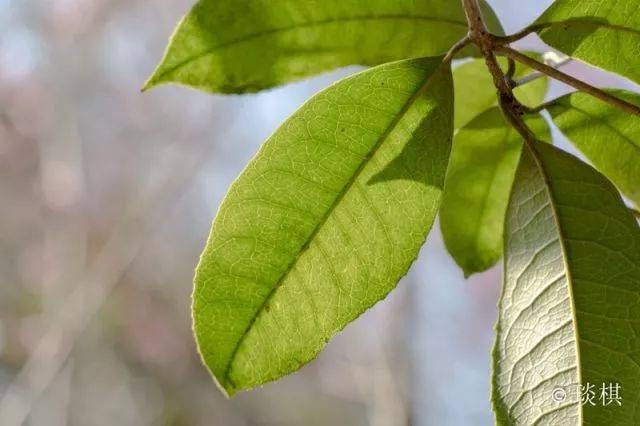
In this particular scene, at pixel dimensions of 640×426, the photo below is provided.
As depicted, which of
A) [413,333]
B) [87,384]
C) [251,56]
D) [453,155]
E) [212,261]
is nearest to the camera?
[212,261]

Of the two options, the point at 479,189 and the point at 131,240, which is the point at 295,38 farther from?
the point at 131,240

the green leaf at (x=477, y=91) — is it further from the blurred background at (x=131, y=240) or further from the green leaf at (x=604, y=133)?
the blurred background at (x=131, y=240)

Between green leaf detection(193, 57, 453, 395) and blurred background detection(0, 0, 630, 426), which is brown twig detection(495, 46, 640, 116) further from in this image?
blurred background detection(0, 0, 630, 426)

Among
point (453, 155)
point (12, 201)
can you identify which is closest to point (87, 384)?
point (12, 201)

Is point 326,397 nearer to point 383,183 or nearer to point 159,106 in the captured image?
point 159,106

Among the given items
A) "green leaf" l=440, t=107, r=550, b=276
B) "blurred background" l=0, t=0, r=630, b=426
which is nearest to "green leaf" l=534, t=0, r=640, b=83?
"green leaf" l=440, t=107, r=550, b=276

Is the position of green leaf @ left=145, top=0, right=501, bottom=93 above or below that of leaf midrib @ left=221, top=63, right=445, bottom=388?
above
